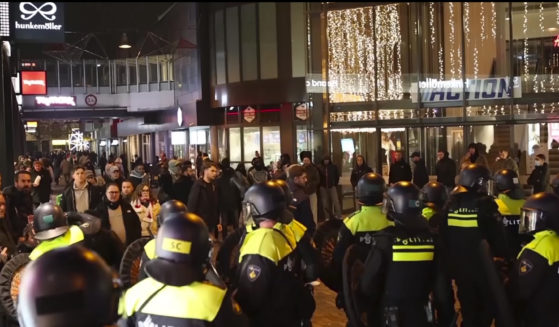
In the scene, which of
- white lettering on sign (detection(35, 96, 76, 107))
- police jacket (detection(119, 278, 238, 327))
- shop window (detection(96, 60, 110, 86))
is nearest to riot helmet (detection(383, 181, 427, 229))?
police jacket (detection(119, 278, 238, 327))

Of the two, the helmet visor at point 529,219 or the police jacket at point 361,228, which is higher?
the helmet visor at point 529,219

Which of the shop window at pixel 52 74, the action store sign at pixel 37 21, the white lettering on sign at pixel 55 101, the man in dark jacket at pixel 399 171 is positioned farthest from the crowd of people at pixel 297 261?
the shop window at pixel 52 74

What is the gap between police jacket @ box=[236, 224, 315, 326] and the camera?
4.41 m

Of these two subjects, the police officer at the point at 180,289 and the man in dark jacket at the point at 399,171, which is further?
the man in dark jacket at the point at 399,171

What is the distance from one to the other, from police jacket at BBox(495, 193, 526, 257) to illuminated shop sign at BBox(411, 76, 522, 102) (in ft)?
38.0

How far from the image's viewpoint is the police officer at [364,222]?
572 cm

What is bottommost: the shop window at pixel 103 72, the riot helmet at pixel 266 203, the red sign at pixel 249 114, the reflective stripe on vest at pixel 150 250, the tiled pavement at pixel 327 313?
the tiled pavement at pixel 327 313

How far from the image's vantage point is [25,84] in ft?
82.3

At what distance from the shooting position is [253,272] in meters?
4.43

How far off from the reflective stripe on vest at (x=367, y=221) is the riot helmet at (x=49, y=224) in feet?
7.65

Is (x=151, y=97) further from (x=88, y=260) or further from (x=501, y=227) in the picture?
(x=88, y=260)

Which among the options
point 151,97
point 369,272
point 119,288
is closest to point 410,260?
point 369,272

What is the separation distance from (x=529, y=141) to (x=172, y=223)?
54.2 ft

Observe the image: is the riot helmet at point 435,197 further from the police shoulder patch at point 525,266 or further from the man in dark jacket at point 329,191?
the man in dark jacket at point 329,191
